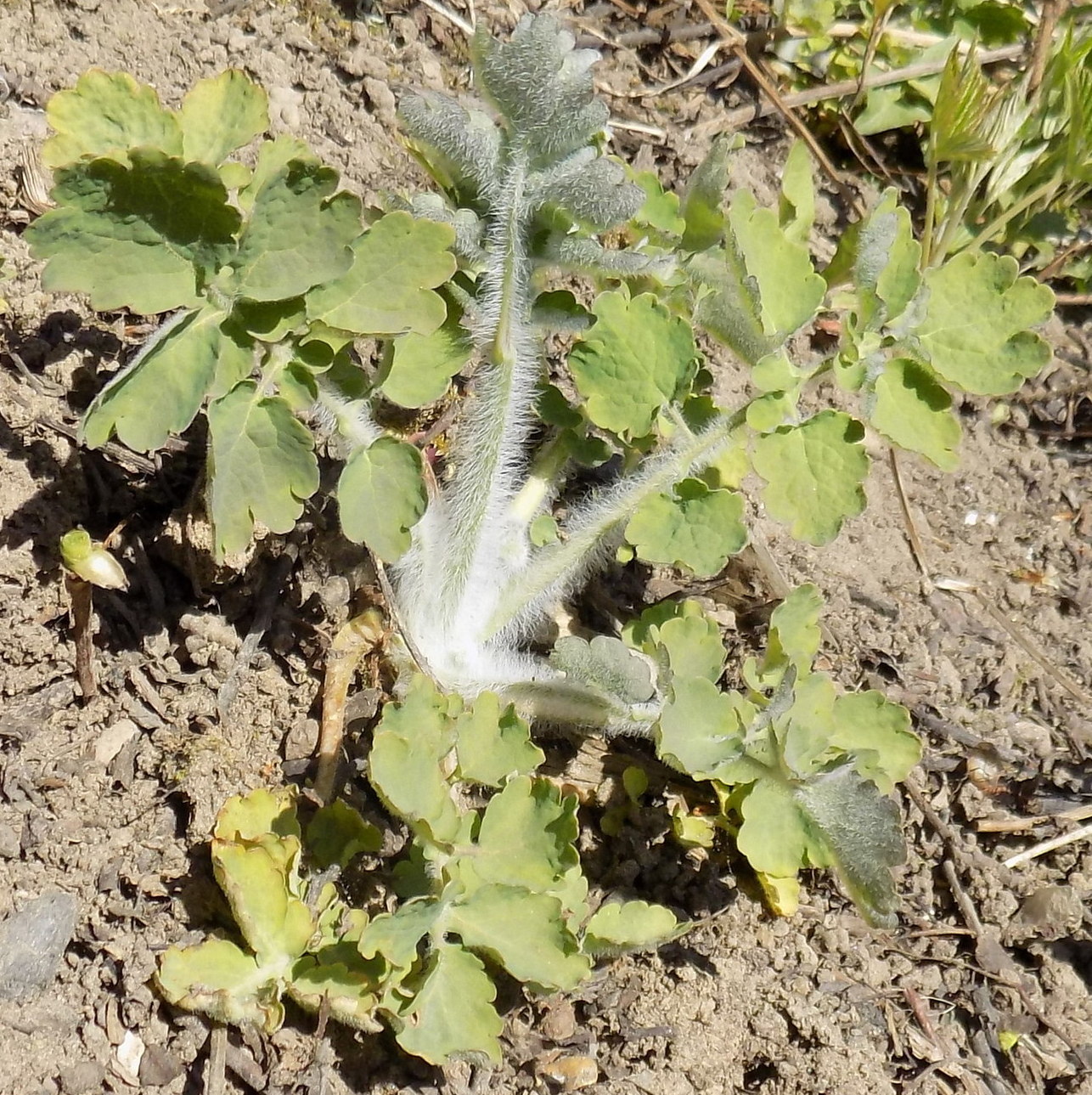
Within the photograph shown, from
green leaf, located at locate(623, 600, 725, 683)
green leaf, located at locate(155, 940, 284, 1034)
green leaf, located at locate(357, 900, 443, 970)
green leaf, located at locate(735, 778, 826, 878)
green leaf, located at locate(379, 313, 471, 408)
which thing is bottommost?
green leaf, located at locate(155, 940, 284, 1034)

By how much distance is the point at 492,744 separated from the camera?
6.95ft

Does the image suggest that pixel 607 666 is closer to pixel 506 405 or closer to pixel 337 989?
pixel 506 405

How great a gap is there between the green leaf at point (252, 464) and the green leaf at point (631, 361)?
596 mm

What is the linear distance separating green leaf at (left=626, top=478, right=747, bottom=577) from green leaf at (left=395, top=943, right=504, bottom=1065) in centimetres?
85

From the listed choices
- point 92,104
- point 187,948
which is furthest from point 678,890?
point 92,104

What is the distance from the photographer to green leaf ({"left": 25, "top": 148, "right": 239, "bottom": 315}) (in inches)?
67.5

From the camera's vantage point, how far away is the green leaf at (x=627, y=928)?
2.21 m

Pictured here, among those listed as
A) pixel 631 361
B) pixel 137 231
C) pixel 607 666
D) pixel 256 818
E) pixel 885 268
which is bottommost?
pixel 256 818

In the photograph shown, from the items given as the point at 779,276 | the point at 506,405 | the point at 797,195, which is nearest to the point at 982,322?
the point at 779,276

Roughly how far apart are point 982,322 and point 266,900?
1.75 metres

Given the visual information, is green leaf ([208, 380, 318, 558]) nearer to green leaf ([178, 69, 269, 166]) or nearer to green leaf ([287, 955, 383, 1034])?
green leaf ([178, 69, 269, 166])

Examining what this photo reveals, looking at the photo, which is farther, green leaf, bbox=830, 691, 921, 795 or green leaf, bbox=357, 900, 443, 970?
green leaf, bbox=830, 691, 921, 795

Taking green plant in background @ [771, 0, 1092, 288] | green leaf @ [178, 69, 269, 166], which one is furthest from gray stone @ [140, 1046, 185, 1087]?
green plant in background @ [771, 0, 1092, 288]

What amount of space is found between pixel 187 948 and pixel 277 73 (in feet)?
7.42
